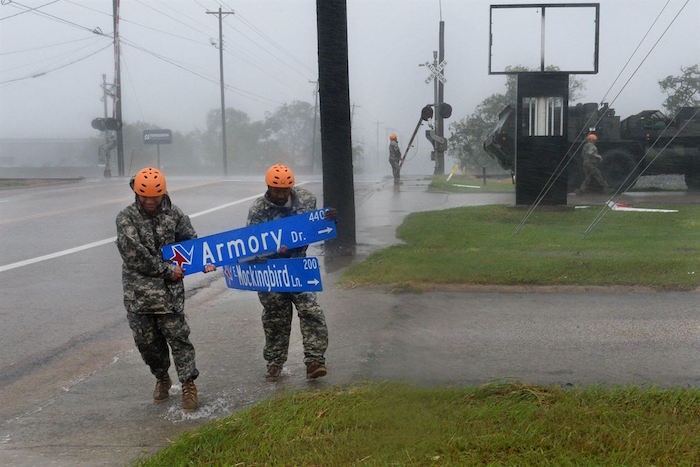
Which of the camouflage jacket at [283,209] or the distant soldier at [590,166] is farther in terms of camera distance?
the distant soldier at [590,166]

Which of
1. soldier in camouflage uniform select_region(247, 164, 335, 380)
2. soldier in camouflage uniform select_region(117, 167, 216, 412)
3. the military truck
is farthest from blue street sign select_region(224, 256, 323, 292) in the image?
the military truck

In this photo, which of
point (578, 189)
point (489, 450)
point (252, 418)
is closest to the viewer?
point (489, 450)

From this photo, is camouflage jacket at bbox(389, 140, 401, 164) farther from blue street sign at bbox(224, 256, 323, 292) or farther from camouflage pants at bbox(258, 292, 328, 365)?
blue street sign at bbox(224, 256, 323, 292)

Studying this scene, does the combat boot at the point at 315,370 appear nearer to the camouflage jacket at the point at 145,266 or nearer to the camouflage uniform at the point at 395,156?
the camouflage jacket at the point at 145,266

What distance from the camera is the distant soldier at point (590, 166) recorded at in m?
18.9

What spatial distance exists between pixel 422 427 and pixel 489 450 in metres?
0.41

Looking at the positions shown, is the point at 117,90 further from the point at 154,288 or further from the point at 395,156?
the point at 154,288

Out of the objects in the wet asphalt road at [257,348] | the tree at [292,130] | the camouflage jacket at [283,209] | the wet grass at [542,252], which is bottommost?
the wet asphalt road at [257,348]

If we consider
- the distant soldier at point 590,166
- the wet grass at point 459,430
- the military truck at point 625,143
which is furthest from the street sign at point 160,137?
the wet grass at point 459,430

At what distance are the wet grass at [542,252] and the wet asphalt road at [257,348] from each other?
376 mm

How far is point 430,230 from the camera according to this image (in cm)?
1298

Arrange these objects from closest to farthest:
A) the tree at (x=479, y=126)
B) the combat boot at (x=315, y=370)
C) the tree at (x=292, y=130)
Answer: the combat boot at (x=315, y=370) < the tree at (x=292, y=130) < the tree at (x=479, y=126)

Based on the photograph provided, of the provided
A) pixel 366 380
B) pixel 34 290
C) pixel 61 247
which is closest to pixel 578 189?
pixel 61 247

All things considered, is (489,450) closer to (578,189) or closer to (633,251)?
(633,251)
